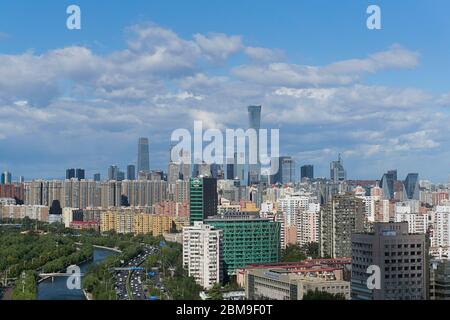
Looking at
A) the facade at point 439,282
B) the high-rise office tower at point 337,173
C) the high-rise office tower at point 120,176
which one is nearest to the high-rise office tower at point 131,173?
the high-rise office tower at point 120,176

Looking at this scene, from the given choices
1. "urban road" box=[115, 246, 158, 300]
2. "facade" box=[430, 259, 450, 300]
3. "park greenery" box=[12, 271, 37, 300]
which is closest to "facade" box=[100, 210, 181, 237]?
"urban road" box=[115, 246, 158, 300]

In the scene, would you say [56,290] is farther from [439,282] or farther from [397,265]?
[439,282]

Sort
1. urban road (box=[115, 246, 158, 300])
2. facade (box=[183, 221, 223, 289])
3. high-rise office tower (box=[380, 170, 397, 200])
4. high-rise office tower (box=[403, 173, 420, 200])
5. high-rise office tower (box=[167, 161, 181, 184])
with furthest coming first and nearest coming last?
high-rise office tower (box=[167, 161, 181, 184]) < high-rise office tower (box=[380, 170, 397, 200]) < high-rise office tower (box=[403, 173, 420, 200]) < facade (box=[183, 221, 223, 289]) < urban road (box=[115, 246, 158, 300])

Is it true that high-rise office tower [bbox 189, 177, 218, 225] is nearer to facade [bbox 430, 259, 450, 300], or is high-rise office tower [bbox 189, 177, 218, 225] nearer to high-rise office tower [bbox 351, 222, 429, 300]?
facade [bbox 430, 259, 450, 300]

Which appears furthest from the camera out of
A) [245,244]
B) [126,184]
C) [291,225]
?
[126,184]

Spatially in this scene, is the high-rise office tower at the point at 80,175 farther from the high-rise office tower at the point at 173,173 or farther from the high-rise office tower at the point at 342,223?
the high-rise office tower at the point at 342,223
